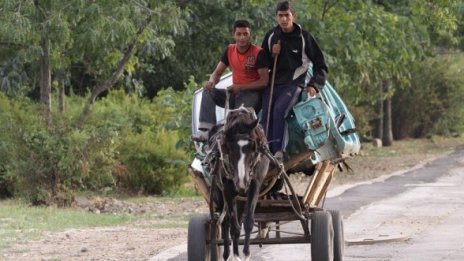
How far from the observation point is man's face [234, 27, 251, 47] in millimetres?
11438

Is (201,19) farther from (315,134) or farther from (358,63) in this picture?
(315,134)

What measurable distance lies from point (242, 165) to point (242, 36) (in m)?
1.70

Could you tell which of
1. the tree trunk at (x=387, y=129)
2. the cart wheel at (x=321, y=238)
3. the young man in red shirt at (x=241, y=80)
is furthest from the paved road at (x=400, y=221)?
the tree trunk at (x=387, y=129)

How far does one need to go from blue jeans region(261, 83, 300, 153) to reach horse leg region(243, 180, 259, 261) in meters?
0.69

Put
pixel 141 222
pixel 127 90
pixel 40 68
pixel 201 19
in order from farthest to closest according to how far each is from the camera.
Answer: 1. pixel 127 90
2. pixel 201 19
3. pixel 40 68
4. pixel 141 222

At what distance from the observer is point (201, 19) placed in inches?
1040

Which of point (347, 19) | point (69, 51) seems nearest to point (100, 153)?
point (69, 51)

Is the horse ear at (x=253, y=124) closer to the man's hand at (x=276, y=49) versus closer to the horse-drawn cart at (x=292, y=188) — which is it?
the horse-drawn cart at (x=292, y=188)

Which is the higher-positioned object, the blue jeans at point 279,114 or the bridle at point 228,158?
the blue jeans at point 279,114

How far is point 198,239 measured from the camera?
1102cm

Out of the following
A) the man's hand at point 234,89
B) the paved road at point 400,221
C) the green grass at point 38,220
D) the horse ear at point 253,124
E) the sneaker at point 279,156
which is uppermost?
the man's hand at point 234,89

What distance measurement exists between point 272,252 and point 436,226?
345 cm

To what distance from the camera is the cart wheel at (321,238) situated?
10992 millimetres

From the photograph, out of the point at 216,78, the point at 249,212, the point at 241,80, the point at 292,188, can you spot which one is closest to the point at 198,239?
the point at 249,212
